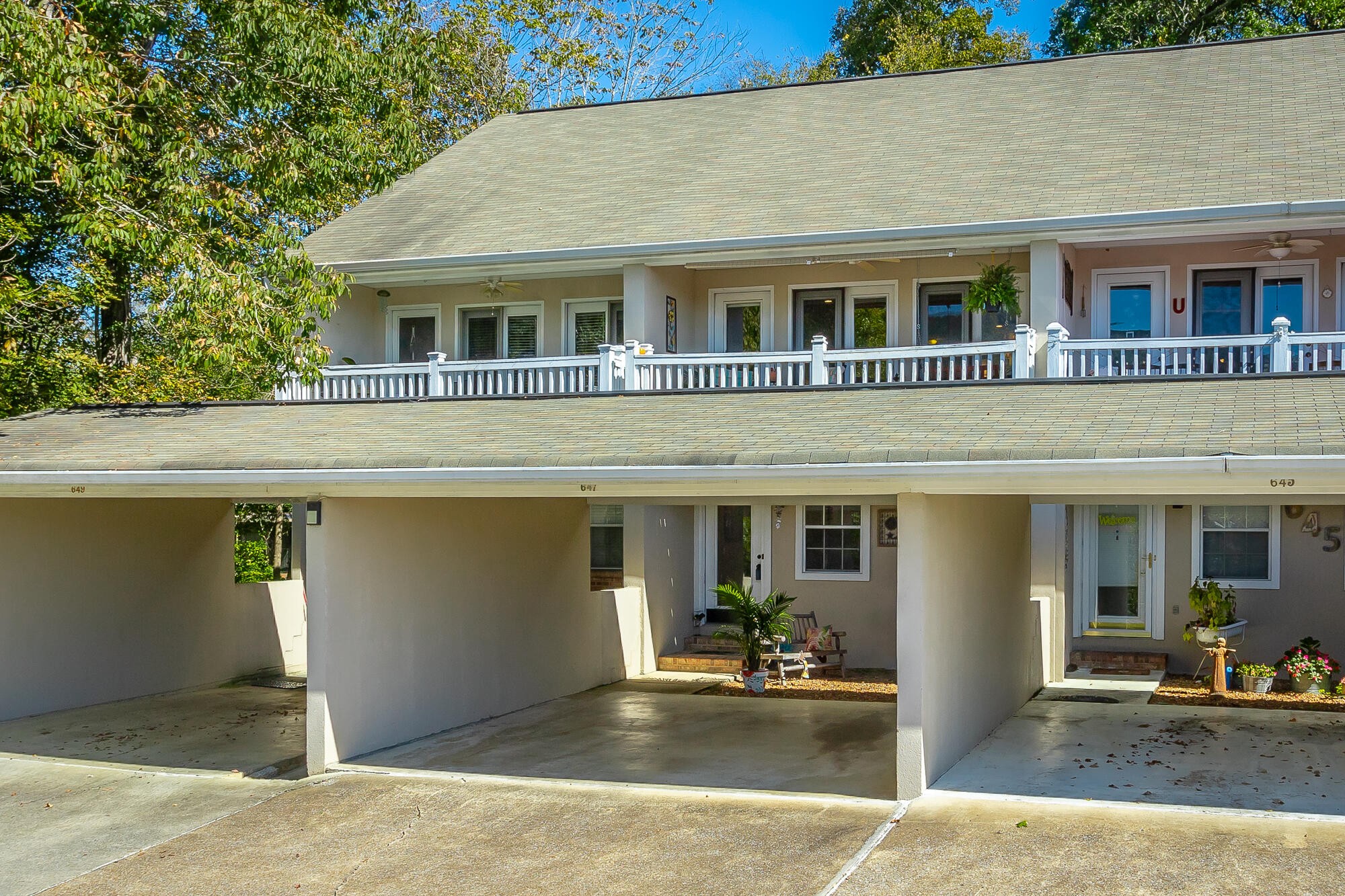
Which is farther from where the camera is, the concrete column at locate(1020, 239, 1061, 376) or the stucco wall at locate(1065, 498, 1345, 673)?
the stucco wall at locate(1065, 498, 1345, 673)

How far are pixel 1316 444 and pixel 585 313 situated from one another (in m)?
11.1

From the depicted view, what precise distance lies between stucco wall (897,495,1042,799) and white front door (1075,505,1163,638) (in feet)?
10.1

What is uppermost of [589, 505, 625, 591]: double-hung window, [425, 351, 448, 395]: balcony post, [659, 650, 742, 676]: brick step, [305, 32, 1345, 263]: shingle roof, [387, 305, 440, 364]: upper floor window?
[305, 32, 1345, 263]: shingle roof

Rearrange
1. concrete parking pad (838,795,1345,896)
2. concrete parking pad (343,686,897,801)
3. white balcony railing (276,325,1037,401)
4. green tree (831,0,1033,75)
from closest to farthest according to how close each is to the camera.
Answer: concrete parking pad (838,795,1345,896) → concrete parking pad (343,686,897,801) → white balcony railing (276,325,1037,401) → green tree (831,0,1033,75)

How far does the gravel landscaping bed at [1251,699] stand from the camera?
45.4ft

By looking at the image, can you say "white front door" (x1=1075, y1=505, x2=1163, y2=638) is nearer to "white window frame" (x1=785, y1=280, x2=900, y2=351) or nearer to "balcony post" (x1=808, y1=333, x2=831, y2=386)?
"white window frame" (x1=785, y1=280, x2=900, y2=351)

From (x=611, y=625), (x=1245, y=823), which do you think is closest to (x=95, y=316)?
(x=611, y=625)

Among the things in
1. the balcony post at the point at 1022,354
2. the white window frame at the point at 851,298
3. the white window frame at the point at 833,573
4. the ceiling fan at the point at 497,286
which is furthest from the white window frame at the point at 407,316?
the balcony post at the point at 1022,354

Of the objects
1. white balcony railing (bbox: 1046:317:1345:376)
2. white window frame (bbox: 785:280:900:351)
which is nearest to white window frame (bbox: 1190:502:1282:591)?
white balcony railing (bbox: 1046:317:1345:376)

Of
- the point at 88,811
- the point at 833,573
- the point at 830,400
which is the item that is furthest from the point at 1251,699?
the point at 88,811

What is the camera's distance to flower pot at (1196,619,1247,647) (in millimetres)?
14836

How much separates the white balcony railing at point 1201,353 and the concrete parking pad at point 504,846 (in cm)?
552

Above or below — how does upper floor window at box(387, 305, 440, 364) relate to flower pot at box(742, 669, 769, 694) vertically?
above

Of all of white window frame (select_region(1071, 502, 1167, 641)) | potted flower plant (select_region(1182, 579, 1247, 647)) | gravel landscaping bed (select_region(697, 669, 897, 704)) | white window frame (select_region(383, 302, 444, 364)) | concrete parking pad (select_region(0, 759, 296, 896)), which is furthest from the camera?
white window frame (select_region(383, 302, 444, 364))
